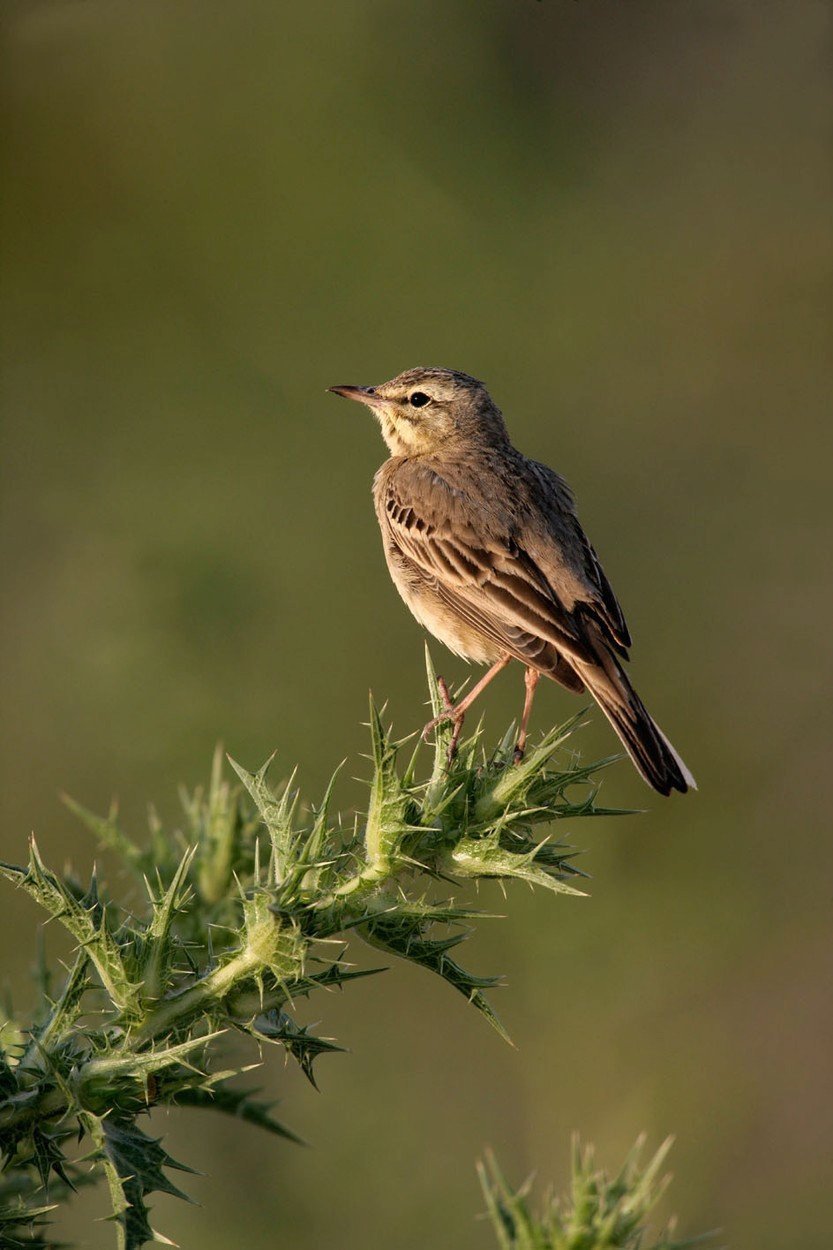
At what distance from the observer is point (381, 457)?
8.53 metres

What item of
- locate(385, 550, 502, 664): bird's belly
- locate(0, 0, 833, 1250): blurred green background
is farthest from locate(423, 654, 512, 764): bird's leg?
locate(0, 0, 833, 1250): blurred green background

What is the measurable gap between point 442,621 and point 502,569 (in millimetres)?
383

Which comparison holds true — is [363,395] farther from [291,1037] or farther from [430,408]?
[291,1037]

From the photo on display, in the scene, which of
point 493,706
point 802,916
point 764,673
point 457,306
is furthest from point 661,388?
point 802,916

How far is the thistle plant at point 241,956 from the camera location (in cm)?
242

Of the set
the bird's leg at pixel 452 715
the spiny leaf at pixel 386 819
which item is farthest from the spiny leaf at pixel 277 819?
the bird's leg at pixel 452 715

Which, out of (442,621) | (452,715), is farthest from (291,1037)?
(442,621)

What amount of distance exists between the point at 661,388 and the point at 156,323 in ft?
10.6

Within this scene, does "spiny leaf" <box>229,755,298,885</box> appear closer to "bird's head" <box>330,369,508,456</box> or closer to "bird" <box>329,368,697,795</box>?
"bird" <box>329,368,697,795</box>

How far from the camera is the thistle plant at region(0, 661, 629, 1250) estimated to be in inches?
95.2

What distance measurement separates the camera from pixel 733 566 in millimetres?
8195

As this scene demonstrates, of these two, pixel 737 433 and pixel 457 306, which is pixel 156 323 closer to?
pixel 457 306

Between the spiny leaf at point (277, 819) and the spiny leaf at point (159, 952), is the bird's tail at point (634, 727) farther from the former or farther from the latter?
the spiny leaf at point (159, 952)

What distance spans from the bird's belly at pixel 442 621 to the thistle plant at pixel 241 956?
236cm
